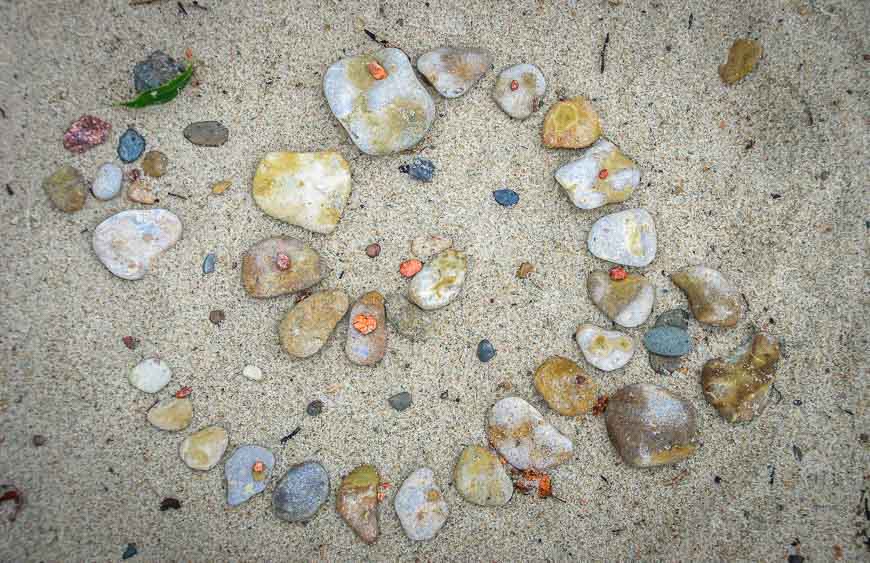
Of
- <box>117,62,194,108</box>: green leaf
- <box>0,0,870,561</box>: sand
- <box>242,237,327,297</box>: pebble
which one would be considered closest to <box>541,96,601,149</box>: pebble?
<box>0,0,870,561</box>: sand

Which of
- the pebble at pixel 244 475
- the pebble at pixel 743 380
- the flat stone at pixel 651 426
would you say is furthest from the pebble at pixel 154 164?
the pebble at pixel 743 380

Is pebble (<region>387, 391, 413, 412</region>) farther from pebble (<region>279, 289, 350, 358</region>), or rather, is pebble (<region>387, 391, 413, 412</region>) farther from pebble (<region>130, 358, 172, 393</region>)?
pebble (<region>130, 358, 172, 393</region>)

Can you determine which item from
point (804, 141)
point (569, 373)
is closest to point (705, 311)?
point (569, 373)

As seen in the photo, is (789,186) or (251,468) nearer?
(251,468)

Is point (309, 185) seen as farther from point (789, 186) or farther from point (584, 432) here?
point (789, 186)

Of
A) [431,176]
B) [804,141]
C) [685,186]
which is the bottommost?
[431,176]

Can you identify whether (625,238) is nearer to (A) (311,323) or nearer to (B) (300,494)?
(A) (311,323)
